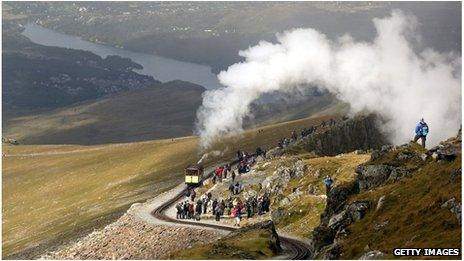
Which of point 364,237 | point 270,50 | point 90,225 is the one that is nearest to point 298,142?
point 270,50

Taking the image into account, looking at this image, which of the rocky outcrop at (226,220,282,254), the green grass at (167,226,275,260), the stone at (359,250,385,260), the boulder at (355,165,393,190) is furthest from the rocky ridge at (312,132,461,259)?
the green grass at (167,226,275,260)

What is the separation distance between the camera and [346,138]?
6929 inches

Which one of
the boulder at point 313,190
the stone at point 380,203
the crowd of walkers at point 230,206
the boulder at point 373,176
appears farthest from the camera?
the boulder at point 313,190

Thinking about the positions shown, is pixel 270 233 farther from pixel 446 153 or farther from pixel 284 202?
pixel 284 202

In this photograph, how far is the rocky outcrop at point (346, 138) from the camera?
156 meters

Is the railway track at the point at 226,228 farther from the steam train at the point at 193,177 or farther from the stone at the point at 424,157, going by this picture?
the stone at the point at 424,157

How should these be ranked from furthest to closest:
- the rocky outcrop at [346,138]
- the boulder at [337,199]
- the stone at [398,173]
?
the rocky outcrop at [346,138], the boulder at [337,199], the stone at [398,173]

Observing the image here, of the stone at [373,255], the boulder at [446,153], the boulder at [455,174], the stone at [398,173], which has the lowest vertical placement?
the stone at [373,255]

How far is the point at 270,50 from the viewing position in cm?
17075

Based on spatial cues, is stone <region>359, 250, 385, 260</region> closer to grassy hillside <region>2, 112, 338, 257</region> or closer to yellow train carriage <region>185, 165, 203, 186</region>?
yellow train carriage <region>185, 165, 203, 186</region>

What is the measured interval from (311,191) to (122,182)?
263ft

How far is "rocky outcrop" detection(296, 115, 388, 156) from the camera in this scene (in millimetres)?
156500

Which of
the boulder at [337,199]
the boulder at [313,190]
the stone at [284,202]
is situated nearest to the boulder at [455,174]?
Answer: the boulder at [337,199]

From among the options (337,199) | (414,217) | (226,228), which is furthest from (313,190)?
(414,217)
